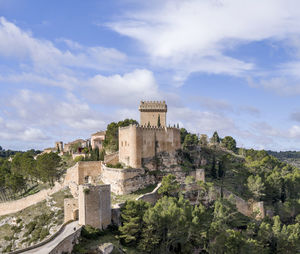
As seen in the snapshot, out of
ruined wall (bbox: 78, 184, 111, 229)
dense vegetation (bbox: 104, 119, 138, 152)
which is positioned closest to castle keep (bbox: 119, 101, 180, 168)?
dense vegetation (bbox: 104, 119, 138, 152)

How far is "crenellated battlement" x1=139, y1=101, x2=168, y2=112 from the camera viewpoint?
6003cm

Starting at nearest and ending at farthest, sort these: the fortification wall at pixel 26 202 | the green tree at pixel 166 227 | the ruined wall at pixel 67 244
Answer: the ruined wall at pixel 67 244
the green tree at pixel 166 227
the fortification wall at pixel 26 202

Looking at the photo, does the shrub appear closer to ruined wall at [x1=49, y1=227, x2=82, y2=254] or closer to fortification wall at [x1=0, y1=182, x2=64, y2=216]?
ruined wall at [x1=49, y1=227, x2=82, y2=254]

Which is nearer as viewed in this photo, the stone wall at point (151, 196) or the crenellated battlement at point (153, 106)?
the stone wall at point (151, 196)

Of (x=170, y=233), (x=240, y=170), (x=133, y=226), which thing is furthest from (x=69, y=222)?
(x=240, y=170)

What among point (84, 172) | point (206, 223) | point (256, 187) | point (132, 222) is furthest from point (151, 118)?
point (132, 222)

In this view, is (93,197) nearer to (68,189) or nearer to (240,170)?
(68,189)

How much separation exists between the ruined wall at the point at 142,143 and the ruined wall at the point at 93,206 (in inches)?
585

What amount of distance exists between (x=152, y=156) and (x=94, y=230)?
20.2 m

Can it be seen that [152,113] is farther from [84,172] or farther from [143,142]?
[84,172]

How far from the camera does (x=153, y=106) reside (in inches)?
2376

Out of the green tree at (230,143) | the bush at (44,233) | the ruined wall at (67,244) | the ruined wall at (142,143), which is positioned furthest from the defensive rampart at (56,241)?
the green tree at (230,143)

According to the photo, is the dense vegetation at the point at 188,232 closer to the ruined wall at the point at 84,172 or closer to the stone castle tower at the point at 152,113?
the ruined wall at the point at 84,172

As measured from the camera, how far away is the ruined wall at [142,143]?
4653cm
